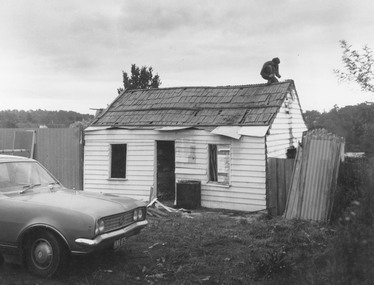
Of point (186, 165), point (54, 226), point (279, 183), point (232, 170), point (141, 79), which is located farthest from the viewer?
point (141, 79)

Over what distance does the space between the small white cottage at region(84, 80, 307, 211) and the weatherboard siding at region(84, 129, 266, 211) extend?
0.10ft

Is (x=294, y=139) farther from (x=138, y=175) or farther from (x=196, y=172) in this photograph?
(x=138, y=175)

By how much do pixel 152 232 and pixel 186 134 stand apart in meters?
5.01

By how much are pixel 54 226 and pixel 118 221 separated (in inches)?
35.5

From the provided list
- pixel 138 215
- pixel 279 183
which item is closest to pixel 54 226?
pixel 138 215

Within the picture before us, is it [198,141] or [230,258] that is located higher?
[198,141]

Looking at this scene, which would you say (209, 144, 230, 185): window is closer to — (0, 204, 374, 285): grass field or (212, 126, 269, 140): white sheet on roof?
(212, 126, 269, 140): white sheet on roof

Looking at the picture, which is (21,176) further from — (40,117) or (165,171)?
(40,117)

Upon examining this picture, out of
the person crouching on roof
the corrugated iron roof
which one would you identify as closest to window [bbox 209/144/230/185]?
the corrugated iron roof

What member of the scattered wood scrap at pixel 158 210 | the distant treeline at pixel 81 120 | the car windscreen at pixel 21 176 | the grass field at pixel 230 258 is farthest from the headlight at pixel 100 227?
the distant treeline at pixel 81 120

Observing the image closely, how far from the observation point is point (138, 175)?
1320cm

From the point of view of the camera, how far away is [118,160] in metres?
13.9

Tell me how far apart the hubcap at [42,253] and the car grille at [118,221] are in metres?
0.82

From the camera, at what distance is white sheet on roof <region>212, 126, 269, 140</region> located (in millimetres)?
11156
